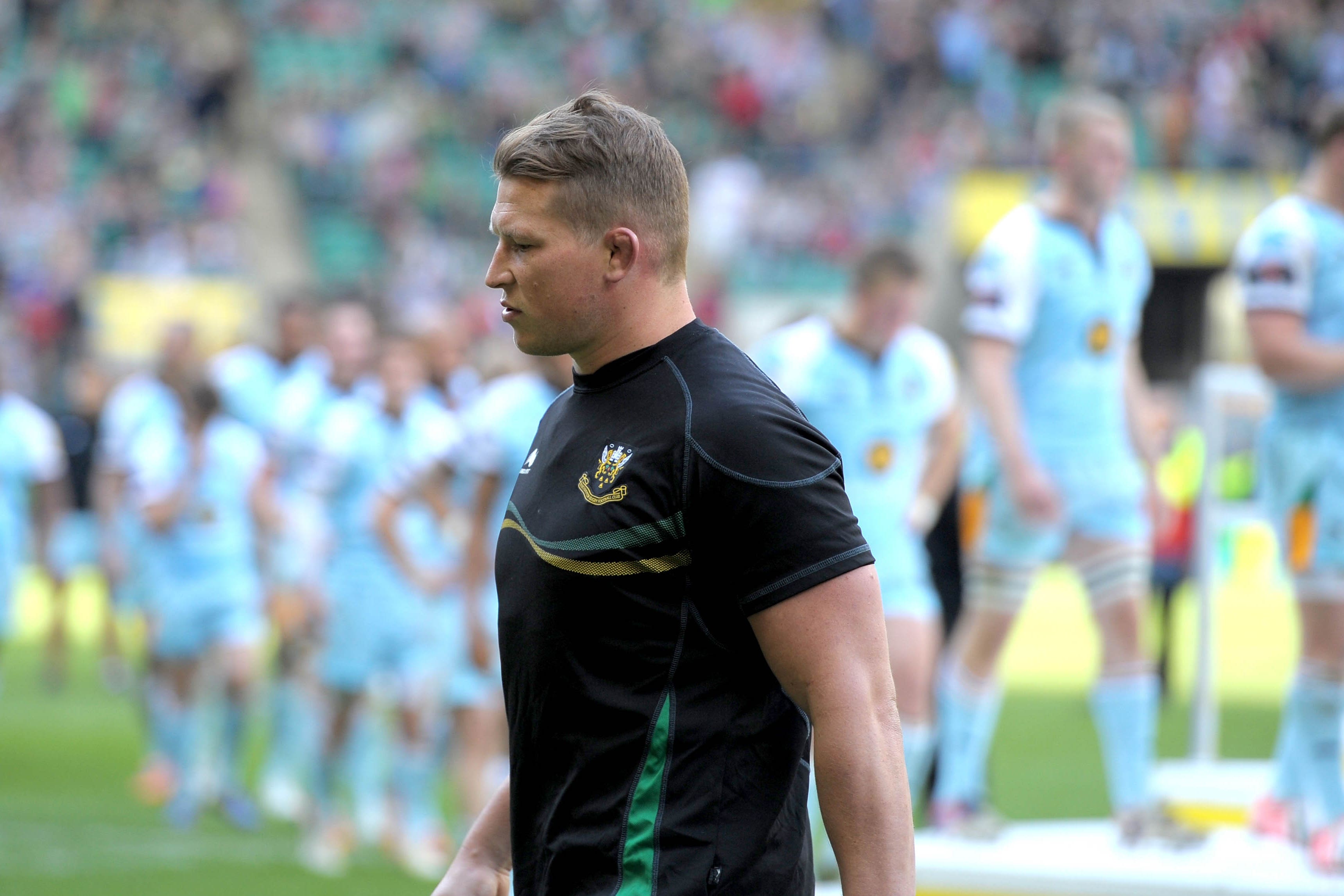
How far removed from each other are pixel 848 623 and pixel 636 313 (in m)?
0.56

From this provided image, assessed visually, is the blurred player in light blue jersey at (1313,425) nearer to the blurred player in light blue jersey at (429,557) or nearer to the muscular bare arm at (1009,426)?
the muscular bare arm at (1009,426)

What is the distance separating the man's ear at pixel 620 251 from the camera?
2.35m

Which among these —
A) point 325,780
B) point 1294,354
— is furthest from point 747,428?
point 325,780

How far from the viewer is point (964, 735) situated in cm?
604

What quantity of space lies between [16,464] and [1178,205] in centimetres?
1640

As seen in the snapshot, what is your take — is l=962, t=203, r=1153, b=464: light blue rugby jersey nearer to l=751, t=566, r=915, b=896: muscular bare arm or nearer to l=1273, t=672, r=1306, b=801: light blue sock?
l=1273, t=672, r=1306, b=801: light blue sock

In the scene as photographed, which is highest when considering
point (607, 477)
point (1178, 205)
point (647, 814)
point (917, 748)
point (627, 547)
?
point (1178, 205)

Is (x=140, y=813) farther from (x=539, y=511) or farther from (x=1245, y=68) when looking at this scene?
(x=1245, y=68)

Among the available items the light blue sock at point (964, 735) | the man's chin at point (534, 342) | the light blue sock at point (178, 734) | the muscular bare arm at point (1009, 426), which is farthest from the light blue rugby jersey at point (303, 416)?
the man's chin at point (534, 342)

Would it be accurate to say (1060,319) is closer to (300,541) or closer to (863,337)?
(863,337)

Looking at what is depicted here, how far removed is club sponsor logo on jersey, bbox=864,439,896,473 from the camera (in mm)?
6387

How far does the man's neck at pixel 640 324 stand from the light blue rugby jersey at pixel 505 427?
4585 mm

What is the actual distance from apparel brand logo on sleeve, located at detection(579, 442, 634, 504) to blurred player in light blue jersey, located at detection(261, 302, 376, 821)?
647 centimetres

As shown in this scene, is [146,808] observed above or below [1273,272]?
below
